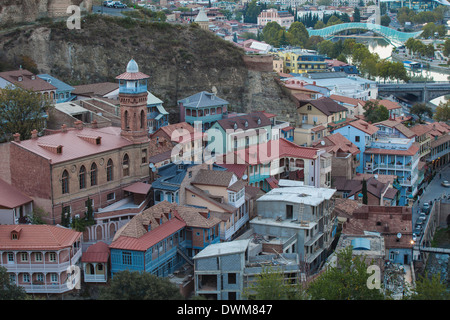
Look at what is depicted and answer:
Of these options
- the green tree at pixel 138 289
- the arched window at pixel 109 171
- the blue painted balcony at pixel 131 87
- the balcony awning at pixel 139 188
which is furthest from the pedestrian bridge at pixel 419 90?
the green tree at pixel 138 289

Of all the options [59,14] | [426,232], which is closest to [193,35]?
[59,14]

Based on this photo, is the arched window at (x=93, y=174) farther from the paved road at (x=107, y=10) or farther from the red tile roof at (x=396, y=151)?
the paved road at (x=107, y=10)

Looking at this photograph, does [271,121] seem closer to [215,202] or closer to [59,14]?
[215,202]

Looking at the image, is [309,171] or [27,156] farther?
[309,171]

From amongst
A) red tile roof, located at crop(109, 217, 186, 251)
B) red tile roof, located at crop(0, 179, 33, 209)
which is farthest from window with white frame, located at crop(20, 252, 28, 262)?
red tile roof, located at crop(0, 179, 33, 209)

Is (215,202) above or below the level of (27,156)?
below

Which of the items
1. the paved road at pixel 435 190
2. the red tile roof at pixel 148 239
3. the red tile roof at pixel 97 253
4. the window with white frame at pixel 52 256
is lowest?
the paved road at pixel 435 190
